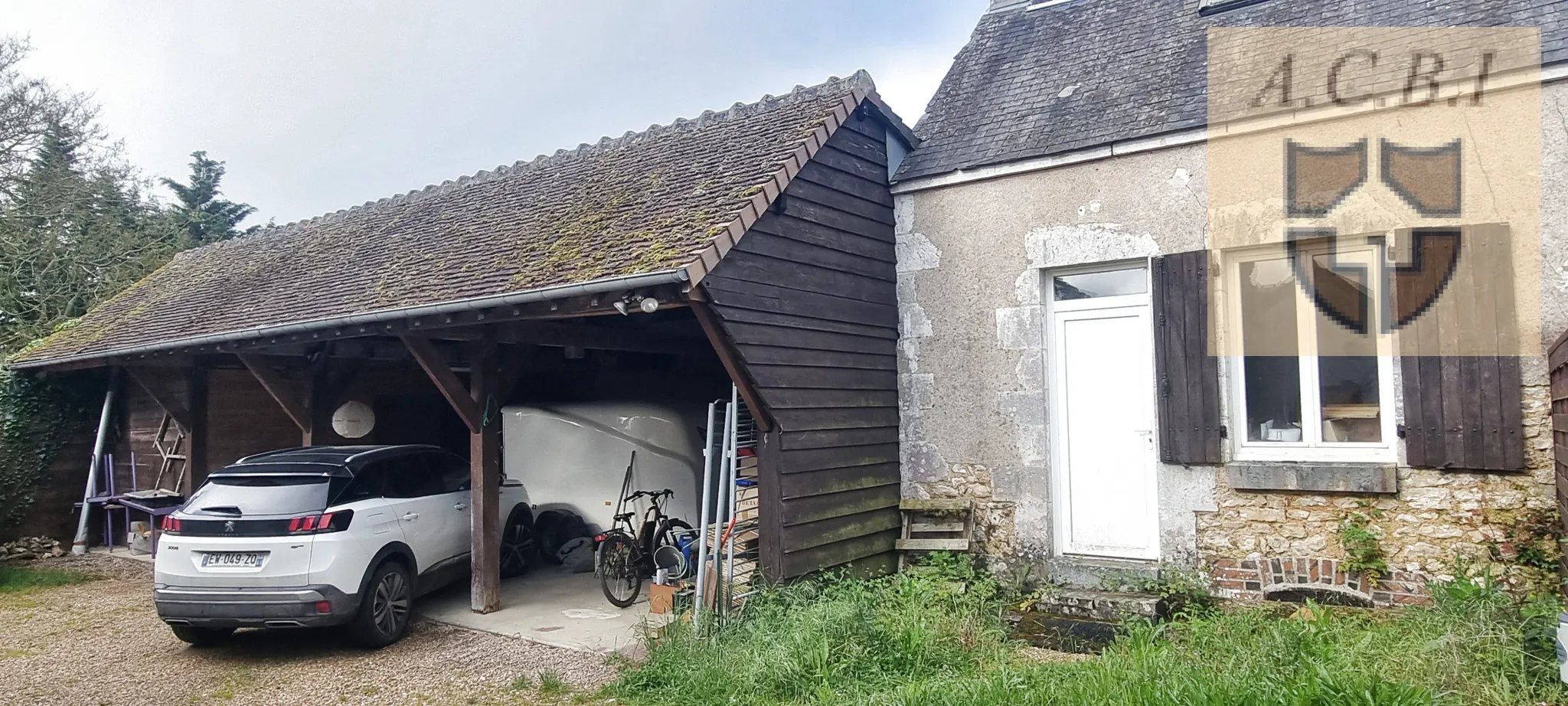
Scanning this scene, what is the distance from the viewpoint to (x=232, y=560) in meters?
6.40

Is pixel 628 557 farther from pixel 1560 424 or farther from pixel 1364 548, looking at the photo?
pixel 1560 424

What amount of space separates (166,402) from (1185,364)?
11104 millimetres

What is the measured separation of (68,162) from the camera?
20.1 m

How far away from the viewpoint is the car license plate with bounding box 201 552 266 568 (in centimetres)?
636

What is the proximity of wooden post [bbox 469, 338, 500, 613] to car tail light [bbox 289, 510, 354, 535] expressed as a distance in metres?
1.27

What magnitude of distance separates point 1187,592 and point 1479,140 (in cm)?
335

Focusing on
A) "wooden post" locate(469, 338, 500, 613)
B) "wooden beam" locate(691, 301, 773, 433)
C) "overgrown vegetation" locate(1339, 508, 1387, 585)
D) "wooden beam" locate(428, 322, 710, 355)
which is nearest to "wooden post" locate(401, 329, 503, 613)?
"wooden post" locate(469, 338, 500, 613)

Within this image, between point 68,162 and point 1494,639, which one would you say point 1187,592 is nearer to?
point 1494,639

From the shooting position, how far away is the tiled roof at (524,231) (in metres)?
6.69

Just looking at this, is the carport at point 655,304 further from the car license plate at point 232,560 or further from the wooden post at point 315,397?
the car license plate at point 232,560

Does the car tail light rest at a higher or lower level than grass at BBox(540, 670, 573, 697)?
higher

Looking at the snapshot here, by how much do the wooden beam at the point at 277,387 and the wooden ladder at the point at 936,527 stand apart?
21.6 feet

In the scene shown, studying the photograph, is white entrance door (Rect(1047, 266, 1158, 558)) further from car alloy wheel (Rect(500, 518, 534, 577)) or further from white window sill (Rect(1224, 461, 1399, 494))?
car alloy wheel (Rect(500, 518, 534, 577))

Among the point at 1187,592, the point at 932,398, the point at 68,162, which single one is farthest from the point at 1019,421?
the point at 68,162
